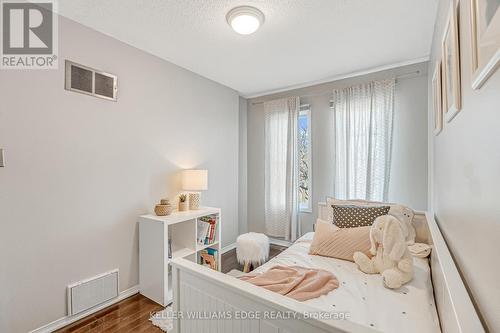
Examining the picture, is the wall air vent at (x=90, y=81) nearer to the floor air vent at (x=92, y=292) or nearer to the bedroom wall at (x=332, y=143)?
the floor air vent at (x=92, y=292)

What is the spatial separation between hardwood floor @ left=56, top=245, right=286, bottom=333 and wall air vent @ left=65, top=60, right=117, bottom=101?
1.88 metres

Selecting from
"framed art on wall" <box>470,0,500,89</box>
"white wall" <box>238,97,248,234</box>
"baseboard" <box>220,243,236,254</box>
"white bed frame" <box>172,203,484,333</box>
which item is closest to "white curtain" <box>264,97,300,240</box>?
"white wall" <box>238,97,248,234</box>

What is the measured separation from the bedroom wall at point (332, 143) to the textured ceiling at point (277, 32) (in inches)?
11.4

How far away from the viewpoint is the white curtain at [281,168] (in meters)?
3.41

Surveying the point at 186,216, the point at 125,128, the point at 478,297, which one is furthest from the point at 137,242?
the point at 478,297

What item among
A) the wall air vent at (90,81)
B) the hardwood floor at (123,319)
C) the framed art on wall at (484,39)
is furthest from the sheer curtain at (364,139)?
the wall air vent at (90,81)

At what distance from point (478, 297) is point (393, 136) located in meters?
2.42

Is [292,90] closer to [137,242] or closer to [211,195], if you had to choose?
[211,195]

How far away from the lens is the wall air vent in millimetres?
1895

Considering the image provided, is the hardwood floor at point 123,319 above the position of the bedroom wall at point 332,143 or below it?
below

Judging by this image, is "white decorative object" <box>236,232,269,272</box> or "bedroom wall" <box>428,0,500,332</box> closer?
"bedroom wall" <box>428,0,500,332</box>

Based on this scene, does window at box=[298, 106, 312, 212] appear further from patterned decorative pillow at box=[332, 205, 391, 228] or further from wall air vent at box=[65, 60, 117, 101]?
wall air vent at box=[65, 60, 117, 101]

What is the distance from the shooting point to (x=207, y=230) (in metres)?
2.60

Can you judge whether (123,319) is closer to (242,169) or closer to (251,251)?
(251,251)
